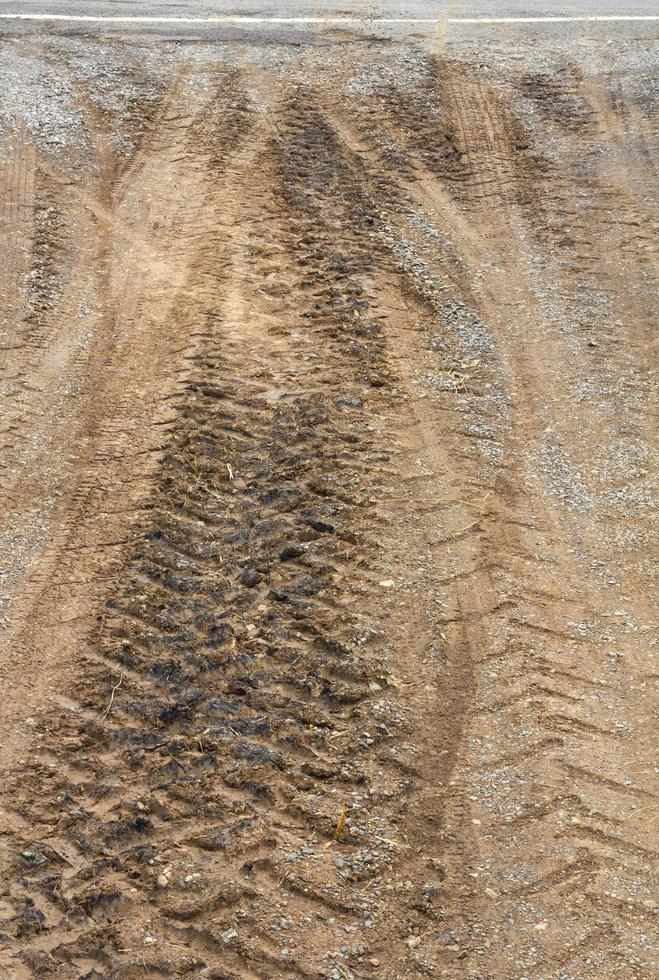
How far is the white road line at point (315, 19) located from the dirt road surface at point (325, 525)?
187cm

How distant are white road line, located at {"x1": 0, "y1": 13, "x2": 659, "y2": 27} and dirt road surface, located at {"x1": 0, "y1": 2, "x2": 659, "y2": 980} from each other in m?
1.87

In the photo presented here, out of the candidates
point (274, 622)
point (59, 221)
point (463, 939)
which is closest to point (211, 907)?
point (463, 939)

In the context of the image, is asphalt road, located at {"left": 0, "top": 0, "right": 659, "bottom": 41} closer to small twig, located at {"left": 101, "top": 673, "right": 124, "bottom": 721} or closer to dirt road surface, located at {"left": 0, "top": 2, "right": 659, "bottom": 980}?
dirt road surface, located at {"left": 0, "top": 2, "right": 659, "bottom": 980}

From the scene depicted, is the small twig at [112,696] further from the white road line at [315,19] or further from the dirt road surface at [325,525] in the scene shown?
the white road line at [315,19]

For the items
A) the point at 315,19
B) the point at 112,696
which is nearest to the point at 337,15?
the point at 315,19

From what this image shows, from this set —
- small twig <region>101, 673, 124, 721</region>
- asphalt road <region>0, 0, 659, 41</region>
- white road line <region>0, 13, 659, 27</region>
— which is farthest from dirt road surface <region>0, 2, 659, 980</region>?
white road line <region>0, 13, 659, 27</region>

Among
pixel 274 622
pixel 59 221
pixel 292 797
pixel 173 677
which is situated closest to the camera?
pixel 292 797

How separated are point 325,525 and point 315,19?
34.6 ft

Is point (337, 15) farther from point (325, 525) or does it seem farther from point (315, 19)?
point (325, 525)

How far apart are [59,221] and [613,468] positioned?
6.21 meters

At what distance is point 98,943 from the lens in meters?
4.88

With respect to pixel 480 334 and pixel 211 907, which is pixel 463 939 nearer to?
pixel 211 907

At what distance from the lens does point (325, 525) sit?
7.16 m

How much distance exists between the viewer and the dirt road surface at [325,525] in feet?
16.9
